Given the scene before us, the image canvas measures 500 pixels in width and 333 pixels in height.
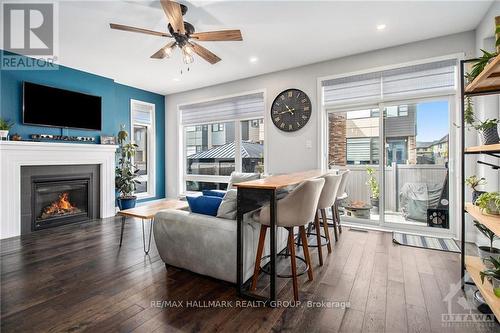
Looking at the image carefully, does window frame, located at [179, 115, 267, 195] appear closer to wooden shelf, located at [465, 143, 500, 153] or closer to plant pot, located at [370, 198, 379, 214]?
plant pot, located at [370, 198, 379, 214]

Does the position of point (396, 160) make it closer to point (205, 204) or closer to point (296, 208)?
point (296, 208)

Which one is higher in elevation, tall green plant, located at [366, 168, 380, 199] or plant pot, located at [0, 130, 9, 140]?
plant pot, located at [0, 130, 9, 140]

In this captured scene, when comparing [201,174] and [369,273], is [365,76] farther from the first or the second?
[201,174]

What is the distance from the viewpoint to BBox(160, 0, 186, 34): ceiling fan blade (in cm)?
208

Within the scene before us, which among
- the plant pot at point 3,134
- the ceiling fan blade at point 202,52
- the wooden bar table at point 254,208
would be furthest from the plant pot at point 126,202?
the wooden bar table at point 254,208

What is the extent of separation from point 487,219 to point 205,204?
85.1 inches

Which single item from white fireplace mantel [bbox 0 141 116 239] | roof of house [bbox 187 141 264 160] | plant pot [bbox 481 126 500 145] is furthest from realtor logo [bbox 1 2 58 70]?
plant pot [bbox 481 126 500 145]

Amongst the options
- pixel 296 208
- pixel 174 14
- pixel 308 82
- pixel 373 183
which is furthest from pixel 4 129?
pixel 373 183

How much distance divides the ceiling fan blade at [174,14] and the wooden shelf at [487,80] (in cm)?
226

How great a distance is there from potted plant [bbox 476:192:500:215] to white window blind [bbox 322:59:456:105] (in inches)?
85.9

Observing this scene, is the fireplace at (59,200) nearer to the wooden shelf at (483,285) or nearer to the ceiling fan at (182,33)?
the ceiling fan at (182,33)

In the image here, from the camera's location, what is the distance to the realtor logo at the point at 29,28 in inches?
108

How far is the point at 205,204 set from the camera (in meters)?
2.34

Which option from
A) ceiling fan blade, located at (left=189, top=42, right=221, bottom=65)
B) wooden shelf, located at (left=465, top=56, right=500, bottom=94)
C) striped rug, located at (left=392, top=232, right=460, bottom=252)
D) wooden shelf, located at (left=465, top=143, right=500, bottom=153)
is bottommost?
striped rug, located at (left=392, top=232, right=460, bottom=252)
